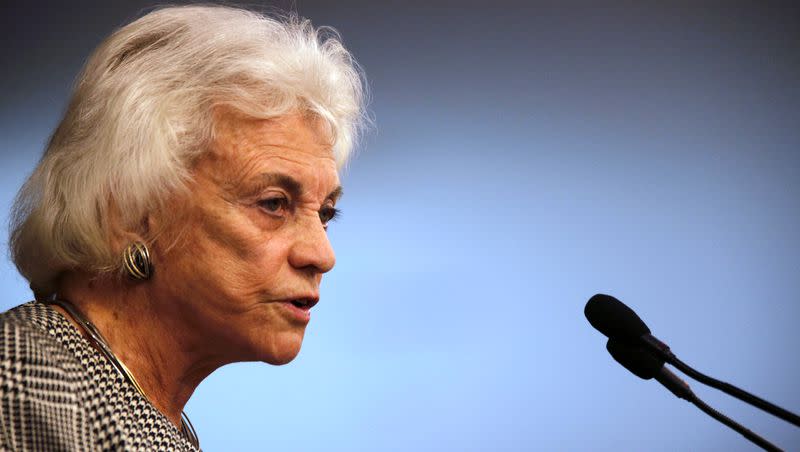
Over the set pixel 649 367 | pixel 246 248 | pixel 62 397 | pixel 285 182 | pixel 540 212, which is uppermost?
pixel 540 212

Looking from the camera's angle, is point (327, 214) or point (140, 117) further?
point (327, 214)

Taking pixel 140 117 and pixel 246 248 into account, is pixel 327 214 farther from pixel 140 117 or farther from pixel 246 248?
pixel 140 117

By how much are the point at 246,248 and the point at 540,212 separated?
6.17ft

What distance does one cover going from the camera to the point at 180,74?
44.6 inches

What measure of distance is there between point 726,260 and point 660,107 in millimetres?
619

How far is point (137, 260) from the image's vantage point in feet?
3.63

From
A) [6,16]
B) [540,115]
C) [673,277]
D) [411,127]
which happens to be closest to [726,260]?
[673,277]

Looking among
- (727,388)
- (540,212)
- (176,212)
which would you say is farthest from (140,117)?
(540,212)

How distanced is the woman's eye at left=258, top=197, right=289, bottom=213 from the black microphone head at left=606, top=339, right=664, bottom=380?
0.51 m

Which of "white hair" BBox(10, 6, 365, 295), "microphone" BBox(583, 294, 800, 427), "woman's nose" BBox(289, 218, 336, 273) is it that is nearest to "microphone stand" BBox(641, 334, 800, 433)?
"microphone" BBox(583, 294, 800, 427)

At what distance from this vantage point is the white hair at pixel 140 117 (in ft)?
3.58

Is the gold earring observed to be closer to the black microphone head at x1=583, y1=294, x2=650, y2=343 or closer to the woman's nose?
the woman's nose

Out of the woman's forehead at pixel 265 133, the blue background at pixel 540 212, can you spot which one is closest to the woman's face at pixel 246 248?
the woman's forehead at pixel 265 133

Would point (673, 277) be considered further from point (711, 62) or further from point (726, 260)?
point (711, 62)
